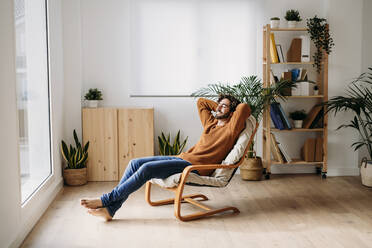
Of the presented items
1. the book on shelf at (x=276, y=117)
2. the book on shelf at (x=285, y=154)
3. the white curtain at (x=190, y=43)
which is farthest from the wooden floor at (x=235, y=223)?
the white curtain at (x=190, y=43)

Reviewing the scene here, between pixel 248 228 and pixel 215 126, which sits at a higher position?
pixel 215 126

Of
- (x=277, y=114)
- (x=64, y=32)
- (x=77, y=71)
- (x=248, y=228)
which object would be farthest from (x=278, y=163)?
(x=64, y=32)

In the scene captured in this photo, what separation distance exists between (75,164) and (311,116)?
2919 millimetres

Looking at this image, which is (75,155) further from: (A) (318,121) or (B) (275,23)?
(A) (318,121)

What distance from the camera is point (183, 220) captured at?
11.1 feet

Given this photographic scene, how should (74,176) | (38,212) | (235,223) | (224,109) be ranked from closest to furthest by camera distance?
(235,223), (38,212), (224,109), (74,176)

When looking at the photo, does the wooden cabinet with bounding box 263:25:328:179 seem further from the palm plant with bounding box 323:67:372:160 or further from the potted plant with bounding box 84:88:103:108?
the potted plant with bounding box 84:88:103:108

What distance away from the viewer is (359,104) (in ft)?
14.9

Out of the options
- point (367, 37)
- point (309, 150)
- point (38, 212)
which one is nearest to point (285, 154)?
point (309, 150)

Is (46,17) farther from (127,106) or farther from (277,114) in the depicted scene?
(277,114)

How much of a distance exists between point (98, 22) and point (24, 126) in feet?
7.10

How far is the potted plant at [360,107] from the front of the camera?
14.8 ft

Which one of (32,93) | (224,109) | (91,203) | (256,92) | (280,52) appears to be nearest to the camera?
(91,203)

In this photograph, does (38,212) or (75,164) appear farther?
(75,164)
